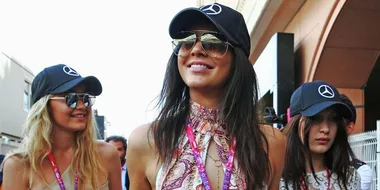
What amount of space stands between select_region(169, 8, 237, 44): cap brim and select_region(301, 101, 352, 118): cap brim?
1.20 metres

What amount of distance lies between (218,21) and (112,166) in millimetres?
1929

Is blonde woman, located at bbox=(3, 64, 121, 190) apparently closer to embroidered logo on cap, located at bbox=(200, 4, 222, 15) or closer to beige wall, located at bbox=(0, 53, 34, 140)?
embroidered logo on cap, located at bbox=(200, 4, 222, 15)

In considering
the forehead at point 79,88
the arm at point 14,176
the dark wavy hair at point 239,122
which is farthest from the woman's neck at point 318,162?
the arm at point 14,176

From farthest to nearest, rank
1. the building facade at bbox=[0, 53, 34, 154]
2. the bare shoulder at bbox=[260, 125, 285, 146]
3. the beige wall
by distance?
the beige wall < the building facade at bbox=[0, 53, 34, 154] < the bare shoulder at bbox=[260, 125, 285, 146]

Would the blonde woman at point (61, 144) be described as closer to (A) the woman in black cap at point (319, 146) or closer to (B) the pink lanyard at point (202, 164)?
(A) the woman in black cap at point (319, 146)

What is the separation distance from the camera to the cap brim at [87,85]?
3203mm

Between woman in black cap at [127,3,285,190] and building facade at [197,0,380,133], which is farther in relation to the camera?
building facade at [197,0,380,133]

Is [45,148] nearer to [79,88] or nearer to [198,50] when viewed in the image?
[79,88]

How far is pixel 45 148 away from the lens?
10.5 feet

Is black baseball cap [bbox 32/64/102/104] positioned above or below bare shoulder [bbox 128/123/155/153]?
above

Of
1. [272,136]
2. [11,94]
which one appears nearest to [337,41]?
[272,136]

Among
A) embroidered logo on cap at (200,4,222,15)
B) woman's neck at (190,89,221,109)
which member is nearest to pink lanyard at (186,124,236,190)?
woman's neck at (190,89,221,109)

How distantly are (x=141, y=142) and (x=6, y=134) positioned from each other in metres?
16.2

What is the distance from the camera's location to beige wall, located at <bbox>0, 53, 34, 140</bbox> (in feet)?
53.8
